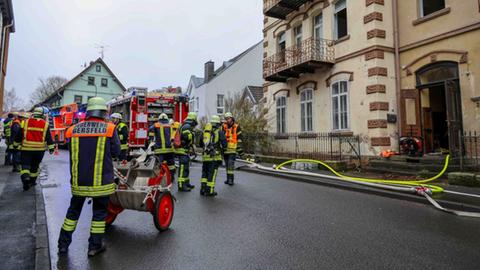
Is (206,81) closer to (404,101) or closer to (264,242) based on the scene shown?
(404,101)

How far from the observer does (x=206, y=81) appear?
36562 millimetres

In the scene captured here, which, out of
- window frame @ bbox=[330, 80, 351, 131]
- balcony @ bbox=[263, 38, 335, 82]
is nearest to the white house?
balcony @ bbox=[263, 38, 335, 82]

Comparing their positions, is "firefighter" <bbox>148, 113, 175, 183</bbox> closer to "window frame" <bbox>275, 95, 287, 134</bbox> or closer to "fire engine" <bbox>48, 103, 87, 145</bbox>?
"window frame" <bbox>275, 95, 287, 134</bbox>

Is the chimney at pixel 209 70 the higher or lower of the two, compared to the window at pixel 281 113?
higher

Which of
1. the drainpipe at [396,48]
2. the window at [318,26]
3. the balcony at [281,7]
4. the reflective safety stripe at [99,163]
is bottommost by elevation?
the reflective safety stripe at [99,163]

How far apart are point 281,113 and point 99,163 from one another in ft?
48.4

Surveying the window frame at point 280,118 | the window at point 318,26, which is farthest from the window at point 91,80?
the window at point 318,26

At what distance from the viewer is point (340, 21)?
1479 centimetres

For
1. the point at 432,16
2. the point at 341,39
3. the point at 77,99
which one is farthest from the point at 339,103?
the point at 77,99

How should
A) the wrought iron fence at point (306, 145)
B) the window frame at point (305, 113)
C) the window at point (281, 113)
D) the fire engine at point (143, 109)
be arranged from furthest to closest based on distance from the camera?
the window at point (281, 113) → the window frame at point (305, 113) → the fire engine at point (143, 109) → the wrought iron fence at point (306, 145)

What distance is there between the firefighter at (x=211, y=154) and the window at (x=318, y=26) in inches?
362

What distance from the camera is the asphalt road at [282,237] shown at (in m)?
3.99

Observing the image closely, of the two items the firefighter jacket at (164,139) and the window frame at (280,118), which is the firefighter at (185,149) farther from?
the window frame at (280,118)

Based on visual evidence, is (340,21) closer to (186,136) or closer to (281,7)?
(281,7)
